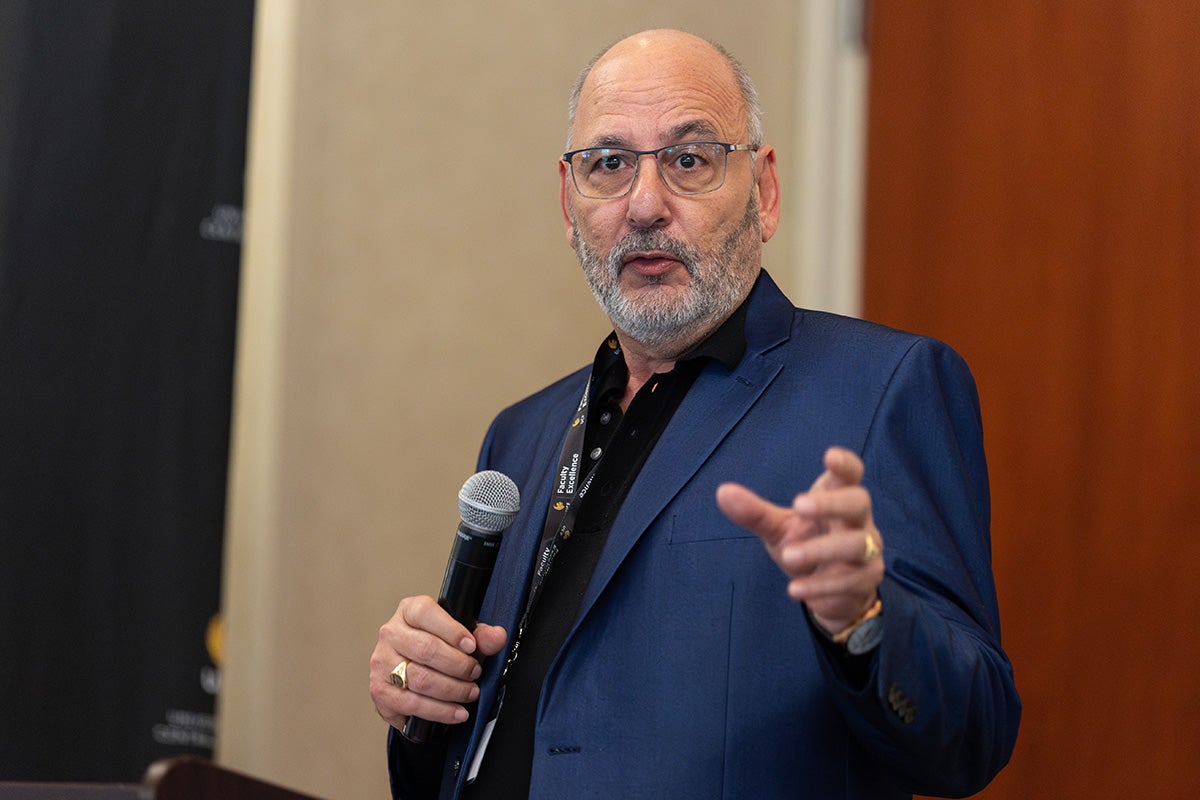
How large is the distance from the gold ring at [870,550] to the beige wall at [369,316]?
1815 mm

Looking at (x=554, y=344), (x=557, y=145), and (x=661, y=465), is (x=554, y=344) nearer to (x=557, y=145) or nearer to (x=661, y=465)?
(x=557, y=145)

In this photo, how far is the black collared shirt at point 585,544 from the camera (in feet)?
5.59

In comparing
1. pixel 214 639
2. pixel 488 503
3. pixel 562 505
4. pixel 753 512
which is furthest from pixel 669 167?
pixel 214 639

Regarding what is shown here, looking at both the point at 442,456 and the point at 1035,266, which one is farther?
the point at 442,456

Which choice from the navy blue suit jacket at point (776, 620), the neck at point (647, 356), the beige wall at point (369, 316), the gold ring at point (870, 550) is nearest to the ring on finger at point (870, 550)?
the gold ring at point (870, 550)

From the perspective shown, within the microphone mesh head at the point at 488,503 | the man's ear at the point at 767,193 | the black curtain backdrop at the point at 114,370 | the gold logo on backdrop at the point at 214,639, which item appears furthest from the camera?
the gold logo on backdrop at the point at 214,639

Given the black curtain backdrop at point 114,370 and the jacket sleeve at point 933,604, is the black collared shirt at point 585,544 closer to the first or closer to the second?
the jacket sleeve at point 933,604

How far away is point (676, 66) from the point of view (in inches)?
77.9

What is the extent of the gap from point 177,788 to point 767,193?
131 cm

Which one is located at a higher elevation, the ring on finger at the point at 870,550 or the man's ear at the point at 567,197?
the man's ear at the point at 567,197

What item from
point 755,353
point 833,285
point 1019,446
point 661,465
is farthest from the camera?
point 833,285

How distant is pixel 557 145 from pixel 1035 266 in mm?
1205

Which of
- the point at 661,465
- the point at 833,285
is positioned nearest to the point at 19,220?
the point at 661,465

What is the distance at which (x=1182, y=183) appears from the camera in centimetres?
238
